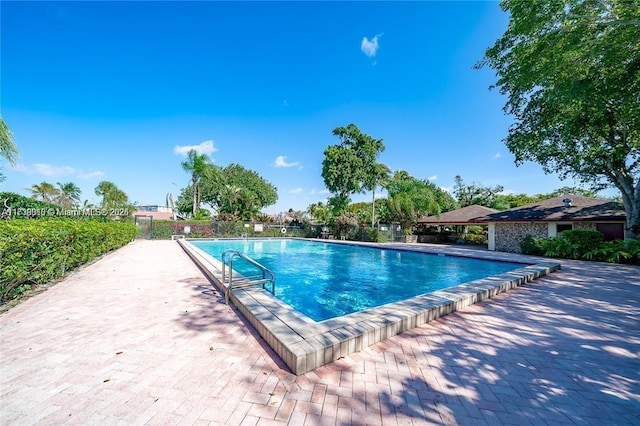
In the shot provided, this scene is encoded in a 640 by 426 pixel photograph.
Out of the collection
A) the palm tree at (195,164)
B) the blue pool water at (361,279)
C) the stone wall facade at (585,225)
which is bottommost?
the blue pool water at (361,279)

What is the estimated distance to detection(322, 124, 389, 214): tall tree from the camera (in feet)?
87.0

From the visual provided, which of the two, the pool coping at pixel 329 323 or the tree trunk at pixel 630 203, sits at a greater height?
the tree trunk at pixel 630 203

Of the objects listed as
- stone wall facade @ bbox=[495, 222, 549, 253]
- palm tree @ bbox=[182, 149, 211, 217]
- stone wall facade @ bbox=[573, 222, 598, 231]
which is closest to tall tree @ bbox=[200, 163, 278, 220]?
palm tree @ bbox=[182, 149, 211, 217]

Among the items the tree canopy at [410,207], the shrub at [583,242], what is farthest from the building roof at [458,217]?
the shrub at [583,242]

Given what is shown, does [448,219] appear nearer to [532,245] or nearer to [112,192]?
[532,245]

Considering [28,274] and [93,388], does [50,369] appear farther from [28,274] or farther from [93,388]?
[28,274]

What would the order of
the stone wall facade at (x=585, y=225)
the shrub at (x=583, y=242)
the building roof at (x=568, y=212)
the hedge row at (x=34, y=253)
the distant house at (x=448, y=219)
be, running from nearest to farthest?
the hedge row at (x=34, y=253), the shrub at (x=583, y=242), the building roof at (x=568, y=212), the stone wall facade at (x=585, y=225), the distant house at (x=448, y=219)

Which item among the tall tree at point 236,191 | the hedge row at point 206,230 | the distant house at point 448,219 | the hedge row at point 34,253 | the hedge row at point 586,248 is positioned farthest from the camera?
the tall tree at point 236,191

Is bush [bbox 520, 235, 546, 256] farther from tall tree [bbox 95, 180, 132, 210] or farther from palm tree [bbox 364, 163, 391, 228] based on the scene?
tall tree [bbox 95, 180, 132, 210]

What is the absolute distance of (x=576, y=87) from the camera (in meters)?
9.30

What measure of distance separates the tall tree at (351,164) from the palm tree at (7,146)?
2299 cm

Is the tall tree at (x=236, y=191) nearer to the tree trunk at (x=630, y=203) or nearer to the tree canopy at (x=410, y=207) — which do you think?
the tree canopy at (x=410, y=207)

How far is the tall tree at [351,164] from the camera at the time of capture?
87.0ft

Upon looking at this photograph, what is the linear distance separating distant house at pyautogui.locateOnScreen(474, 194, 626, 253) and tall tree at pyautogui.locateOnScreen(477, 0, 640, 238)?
169 cm
